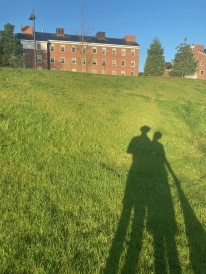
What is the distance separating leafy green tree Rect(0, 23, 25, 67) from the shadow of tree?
47008 millimetres

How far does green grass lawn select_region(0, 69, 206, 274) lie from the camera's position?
3.24 metres

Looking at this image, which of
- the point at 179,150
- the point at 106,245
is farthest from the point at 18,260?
the point at 179,150

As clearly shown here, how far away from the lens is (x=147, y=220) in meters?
4.17

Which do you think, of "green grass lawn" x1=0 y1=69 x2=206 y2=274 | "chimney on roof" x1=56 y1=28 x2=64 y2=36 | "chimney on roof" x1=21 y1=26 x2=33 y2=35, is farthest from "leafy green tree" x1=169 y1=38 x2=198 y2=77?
"green grass lawn" x1=0 y1=69 x2=206 y2=274

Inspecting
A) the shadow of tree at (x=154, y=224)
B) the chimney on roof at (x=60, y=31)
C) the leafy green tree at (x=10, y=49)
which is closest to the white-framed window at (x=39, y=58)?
the chimney on roof at (x=60, y=31)

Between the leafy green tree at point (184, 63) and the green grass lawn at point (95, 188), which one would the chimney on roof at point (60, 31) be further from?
the green grass lawn at point (95, 188)

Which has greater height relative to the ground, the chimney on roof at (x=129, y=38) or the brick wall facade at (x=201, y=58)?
the chimney on roof at (x=129, y=38)

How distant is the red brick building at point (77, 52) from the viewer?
61594 millimetres

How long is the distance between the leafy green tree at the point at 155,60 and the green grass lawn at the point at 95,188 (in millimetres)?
43530

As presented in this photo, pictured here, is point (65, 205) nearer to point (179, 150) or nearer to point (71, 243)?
point (71, 243)

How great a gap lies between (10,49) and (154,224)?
52249 millimetres

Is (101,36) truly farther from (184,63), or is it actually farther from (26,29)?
(184,63)

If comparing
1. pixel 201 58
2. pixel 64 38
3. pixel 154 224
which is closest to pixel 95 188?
pixel 154 224

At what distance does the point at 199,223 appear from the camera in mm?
4164
